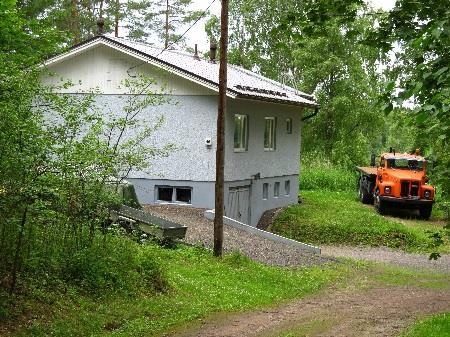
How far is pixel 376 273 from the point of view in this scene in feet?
59.7

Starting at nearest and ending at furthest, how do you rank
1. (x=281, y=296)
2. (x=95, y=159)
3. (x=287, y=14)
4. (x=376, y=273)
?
(x=287, y=14) → (x=95, y=159) → (x=281, y=296) → (x=376, y=273)

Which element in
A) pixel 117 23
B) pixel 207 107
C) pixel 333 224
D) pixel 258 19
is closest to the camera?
pixel 207 107

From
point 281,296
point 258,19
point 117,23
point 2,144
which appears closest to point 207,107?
point 281,296

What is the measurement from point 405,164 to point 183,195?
11405mm

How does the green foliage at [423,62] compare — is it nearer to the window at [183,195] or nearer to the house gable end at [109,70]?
the house gable end at [109,70]

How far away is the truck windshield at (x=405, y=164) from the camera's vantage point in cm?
2967

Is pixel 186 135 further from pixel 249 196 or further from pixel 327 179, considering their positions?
pixel 327 179

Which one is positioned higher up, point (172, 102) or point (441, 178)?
point (172, 102)

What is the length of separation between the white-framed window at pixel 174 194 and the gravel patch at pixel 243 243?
1011 mm

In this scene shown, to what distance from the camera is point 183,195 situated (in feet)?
77.6

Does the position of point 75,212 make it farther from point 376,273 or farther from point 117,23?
point 117,23

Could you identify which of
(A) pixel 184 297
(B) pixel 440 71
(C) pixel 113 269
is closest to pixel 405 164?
(A) pixel 184 297

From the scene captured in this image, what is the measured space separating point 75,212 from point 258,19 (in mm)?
39953

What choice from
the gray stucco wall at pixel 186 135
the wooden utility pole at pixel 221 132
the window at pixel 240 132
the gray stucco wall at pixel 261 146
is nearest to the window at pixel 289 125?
the gray stucco wall at pixel 261 146
